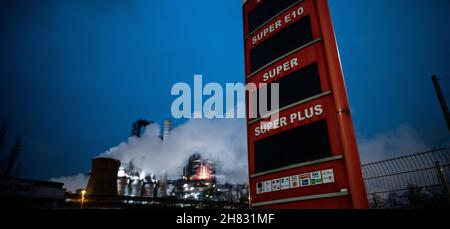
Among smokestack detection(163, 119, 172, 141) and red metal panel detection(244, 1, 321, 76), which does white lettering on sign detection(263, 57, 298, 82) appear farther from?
smokestack detection(163, 119, 172, 141)

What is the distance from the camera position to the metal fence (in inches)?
257

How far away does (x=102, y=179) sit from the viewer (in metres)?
45.8

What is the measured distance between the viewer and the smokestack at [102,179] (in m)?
44.9

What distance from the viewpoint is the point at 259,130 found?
8.90m

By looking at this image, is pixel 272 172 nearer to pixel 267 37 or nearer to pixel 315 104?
pixel 315 104

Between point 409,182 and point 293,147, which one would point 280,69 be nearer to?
point 293,147

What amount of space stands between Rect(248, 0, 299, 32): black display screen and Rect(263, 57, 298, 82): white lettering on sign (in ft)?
8.21

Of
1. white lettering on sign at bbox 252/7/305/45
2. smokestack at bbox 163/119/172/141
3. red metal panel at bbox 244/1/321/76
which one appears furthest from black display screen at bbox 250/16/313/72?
smokestack at bbox 163/119/172/141

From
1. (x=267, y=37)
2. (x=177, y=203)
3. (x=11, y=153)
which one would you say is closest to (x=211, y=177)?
(x=177, y=203)

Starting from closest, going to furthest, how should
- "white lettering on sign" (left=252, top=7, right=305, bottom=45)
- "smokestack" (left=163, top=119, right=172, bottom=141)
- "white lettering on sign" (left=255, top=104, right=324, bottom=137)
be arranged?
"white lettering on sign" (left=255, top=104, right=324, bottom=137) < "white lettering on sign" (left=252, top=7, right=305, bottom=45) < "smokestack" (left=163, top=119, right=172, bottom=141)

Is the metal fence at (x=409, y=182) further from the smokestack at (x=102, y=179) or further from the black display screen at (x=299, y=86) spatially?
the smokestack at (x=102, y=179)

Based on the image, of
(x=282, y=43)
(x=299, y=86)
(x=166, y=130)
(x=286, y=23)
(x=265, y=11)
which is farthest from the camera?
(x=166, y=130)

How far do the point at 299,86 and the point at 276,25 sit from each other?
303 centimetres

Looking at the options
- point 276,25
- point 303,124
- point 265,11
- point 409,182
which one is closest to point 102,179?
point 265,11
